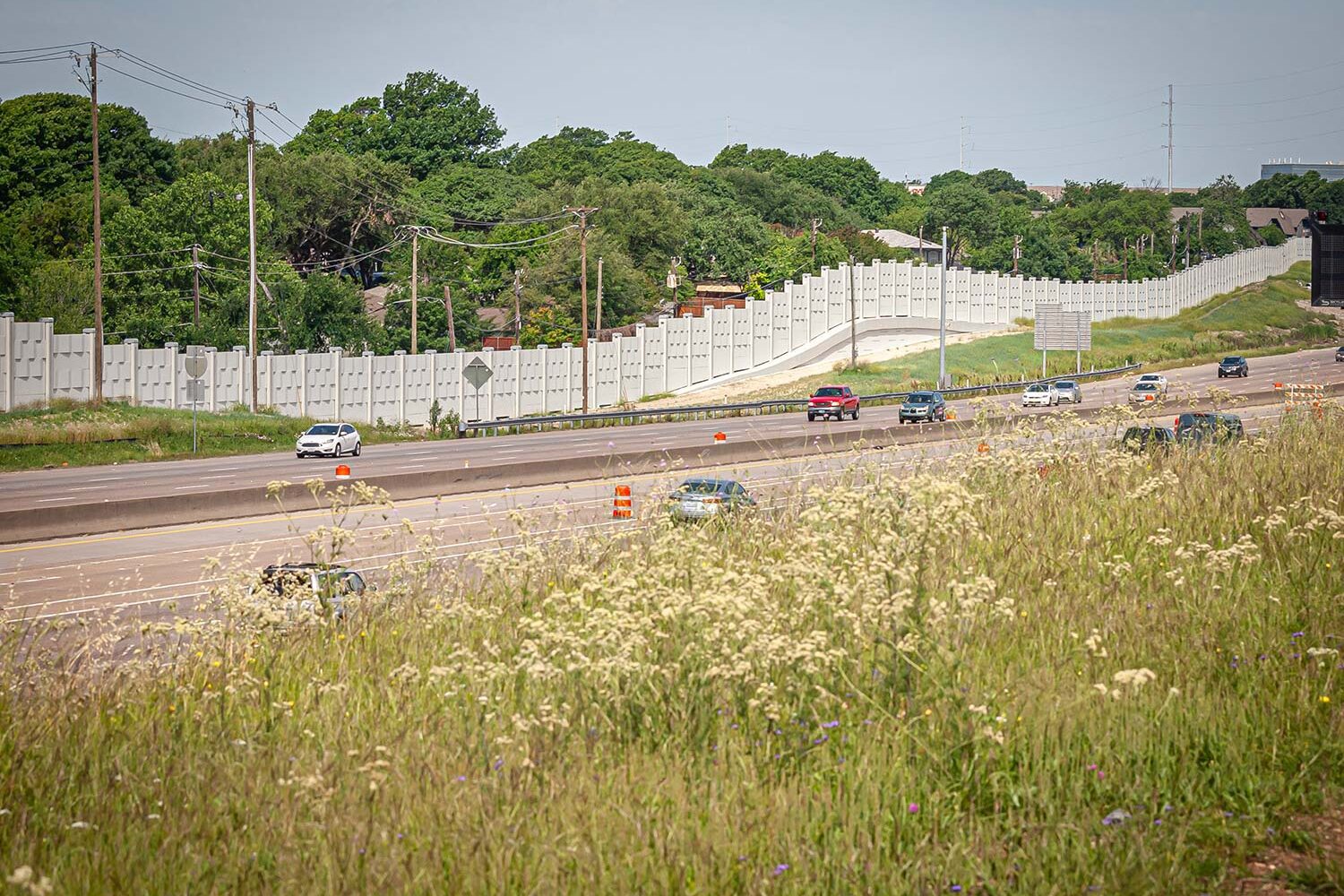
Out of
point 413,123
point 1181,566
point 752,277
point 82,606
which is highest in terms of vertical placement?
point 413,123

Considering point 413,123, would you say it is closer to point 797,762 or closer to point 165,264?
point 165,264

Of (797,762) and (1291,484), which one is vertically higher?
(1291,484)

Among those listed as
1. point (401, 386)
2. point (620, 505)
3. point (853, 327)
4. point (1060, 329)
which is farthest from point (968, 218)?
point (620, 505)

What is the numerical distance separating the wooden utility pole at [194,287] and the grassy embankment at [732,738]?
76.2m

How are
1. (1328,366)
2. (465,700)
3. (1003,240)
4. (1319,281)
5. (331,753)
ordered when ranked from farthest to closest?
(1003,240), (1328,366), (1319,281), (465,700), (331,753)

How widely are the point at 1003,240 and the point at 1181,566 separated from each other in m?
164

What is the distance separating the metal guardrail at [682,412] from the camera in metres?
60.9

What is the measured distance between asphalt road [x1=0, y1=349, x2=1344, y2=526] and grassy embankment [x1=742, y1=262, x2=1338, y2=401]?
22.1 metres

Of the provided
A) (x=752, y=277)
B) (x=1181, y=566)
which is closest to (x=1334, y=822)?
(x=1181, y=566)

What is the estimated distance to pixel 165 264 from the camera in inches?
3479

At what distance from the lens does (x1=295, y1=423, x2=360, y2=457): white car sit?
1827 inches

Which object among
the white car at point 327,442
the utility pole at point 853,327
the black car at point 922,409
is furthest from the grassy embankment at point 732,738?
the utility pole at point 853,327

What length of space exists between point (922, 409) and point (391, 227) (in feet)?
249

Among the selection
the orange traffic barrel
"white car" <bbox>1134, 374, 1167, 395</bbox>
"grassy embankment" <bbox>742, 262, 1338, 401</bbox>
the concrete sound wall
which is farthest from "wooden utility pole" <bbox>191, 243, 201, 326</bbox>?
the orange traffic barrel
